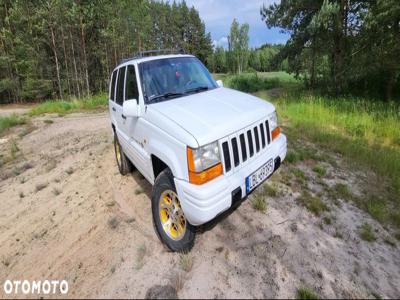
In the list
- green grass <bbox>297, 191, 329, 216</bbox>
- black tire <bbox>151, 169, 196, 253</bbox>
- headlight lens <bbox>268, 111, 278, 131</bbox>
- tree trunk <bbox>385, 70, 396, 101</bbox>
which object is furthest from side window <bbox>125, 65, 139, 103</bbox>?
tree trunk <bbox>385, 70, 396, 101</bbox>

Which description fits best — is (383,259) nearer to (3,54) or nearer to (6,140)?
(6,140)

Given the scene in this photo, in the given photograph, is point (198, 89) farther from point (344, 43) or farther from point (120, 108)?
point (344, 43)

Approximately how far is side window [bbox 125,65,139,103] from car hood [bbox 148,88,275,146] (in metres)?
0.55

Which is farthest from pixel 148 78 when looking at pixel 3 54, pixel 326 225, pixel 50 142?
pixel 3 54

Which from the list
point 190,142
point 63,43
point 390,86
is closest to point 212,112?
point 190,142

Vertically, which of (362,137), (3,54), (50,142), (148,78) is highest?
(3,54)

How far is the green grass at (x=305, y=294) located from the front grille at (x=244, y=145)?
A: 1.26 metres

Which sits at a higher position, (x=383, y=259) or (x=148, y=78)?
(x=148, y=78)

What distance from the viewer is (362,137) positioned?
625cm

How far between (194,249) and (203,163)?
1.11 m

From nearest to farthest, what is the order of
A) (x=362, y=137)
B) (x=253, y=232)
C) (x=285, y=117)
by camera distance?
(x=253, y=232)
(x=362, y=137)
(x=285, y=117)

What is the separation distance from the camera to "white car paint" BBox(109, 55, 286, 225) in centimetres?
228

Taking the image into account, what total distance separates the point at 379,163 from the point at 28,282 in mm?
5796

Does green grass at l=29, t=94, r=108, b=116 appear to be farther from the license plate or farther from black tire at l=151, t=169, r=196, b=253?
the license plate
